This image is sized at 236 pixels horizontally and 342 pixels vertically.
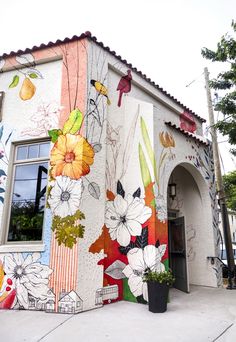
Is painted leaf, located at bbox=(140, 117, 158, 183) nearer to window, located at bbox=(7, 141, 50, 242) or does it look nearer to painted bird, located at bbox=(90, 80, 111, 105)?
painted bird, located at bbox=(90, 80, 111, 105)

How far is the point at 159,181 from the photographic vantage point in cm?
688

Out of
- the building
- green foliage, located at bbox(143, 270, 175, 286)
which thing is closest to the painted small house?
the building

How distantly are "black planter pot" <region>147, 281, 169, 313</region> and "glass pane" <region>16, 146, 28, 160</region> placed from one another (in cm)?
385

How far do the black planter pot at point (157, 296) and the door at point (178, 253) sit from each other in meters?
2.28

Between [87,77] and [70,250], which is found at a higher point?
[87,77]

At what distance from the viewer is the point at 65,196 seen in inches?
234

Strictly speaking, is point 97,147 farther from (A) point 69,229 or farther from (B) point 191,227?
(B) point 191,227

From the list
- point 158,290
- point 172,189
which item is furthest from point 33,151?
point 172,189

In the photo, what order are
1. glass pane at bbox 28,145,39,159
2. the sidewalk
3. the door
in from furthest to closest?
the door → glass pane at bbox 28,145,39,159 → the sidewalk

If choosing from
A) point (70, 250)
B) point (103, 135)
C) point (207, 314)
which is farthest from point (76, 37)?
point (207, 314)

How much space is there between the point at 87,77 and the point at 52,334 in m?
5.00

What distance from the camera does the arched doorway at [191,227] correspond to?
27.2ft

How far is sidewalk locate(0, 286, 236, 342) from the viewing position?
4230 millimetres

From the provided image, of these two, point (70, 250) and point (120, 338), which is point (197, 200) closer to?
point (70, 250)
